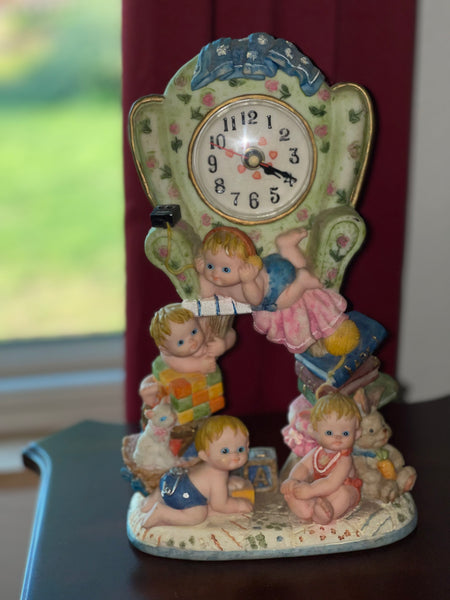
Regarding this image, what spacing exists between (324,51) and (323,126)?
36 centimetres

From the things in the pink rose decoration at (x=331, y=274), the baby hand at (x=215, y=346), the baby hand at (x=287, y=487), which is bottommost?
the baby hand at (x=287, y=487)

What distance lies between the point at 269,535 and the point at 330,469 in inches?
4.4

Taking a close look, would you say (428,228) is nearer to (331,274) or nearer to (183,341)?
(331,274)

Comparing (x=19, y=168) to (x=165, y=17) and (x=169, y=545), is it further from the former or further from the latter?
(x=169, y=545)

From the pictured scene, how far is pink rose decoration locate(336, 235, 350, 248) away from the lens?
1.00 meters

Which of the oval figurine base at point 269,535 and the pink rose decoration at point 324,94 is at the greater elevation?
the pink rose decoration at point 324,94

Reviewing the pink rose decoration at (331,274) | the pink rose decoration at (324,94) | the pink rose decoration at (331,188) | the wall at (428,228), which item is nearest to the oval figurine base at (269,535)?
the pink rose decoration at (331,274)

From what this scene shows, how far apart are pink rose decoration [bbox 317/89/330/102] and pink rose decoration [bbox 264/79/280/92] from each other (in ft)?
0.17

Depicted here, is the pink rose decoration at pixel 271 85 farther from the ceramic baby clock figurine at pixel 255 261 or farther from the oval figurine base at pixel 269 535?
the oval figurine base at pixel 269 535

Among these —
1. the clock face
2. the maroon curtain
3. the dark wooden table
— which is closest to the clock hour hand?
the clock face

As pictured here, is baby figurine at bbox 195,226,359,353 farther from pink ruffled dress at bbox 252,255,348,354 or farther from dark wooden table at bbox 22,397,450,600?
dark wooden table at bbox 22,397,450,600

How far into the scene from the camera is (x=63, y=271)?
72.5 inches

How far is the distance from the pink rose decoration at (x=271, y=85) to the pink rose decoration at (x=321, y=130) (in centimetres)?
7

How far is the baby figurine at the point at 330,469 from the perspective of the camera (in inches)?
38.6
